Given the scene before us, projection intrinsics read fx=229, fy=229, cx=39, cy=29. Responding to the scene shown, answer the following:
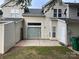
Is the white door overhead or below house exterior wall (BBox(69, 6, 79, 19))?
below

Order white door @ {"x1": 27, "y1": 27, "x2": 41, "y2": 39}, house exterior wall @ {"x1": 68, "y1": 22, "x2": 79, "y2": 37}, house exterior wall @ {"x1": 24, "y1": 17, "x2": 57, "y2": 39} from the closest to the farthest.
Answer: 1. house exterior wall @ {"x1": 68, "y1": 22, "x2": 79, "y2": 37}
2. house exterior wall @ {"x1": 24, "y1": 17, "x2": 57, "y2": 39}
3. white door @ {"x1": 27, "y1": 27, "x2": 41, "y2": 39}

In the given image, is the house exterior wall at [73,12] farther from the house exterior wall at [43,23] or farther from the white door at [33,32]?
the white door at [33,32]

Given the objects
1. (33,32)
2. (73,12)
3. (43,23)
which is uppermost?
(73,12)

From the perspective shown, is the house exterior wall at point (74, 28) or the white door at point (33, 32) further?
the white door at point (33, 32)

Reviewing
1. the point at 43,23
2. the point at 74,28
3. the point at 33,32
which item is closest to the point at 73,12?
the point at 43,23

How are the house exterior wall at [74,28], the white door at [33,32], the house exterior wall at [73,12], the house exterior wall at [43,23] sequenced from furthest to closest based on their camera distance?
the white door at [33,32]
the house exterior wall at [43,23]
the house exterior wall at [73,12]
the house exterior wall at [74,28]

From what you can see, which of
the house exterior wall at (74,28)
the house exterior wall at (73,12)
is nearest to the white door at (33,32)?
the house exterior wall at (73,12)

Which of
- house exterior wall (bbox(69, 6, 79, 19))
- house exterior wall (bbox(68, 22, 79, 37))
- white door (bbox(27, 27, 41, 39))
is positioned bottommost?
white door (bbox(27, 27, 41, 39))

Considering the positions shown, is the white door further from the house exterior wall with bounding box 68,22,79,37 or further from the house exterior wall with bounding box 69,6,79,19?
the house exterior wall with bounding box 68,22,79,37

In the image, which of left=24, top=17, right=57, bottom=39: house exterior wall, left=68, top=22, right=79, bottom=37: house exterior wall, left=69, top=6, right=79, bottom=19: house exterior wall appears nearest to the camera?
left=68, top=22, right=79, bottom=37: house exterior wall

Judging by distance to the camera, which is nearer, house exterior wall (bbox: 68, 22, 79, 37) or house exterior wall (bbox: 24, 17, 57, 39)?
house exterior wall (bbox: 68, 22, 79, 37)

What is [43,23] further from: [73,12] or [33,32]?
[73,12]

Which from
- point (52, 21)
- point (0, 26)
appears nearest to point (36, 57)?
point (0, 26)

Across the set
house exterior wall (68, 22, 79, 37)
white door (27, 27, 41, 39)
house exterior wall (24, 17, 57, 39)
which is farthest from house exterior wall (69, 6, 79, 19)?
house exterior wall (68, 22, 79, 37)
